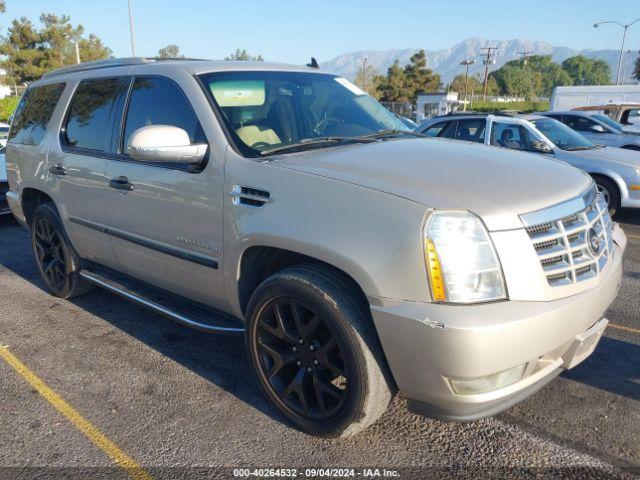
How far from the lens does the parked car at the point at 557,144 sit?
781 cm

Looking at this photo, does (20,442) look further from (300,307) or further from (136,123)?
(136,123)

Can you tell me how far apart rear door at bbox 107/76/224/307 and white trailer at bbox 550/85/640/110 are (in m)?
20.4

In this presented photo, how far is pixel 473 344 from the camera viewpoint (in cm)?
213

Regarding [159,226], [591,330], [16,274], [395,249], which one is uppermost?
[395,249]

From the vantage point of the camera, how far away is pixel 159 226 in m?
3.37

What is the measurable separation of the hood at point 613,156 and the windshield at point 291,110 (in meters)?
5.37

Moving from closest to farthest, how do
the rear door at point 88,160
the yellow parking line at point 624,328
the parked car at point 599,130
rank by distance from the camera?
1. the rear door at point 88,160
2. the yellow parking line at point 624,328
3. the parked car at point 599,130

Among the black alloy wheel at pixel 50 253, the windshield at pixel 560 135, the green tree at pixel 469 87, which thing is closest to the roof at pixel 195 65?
the black alloy wheel at pixel 50 253

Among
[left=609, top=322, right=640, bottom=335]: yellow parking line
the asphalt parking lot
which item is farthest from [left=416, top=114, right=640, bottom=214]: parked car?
the asphalt parking lot

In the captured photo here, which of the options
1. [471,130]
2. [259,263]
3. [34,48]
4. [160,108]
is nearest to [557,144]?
[471,130]

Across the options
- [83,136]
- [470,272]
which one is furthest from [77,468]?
[83,136]

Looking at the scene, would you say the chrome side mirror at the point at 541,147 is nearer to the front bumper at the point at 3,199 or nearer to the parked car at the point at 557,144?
the parked car at the point at 557,144

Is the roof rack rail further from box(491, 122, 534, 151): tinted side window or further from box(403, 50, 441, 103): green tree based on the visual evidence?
box(403, 50, 441, 103): green tree

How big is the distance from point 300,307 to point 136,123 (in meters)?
1.86
